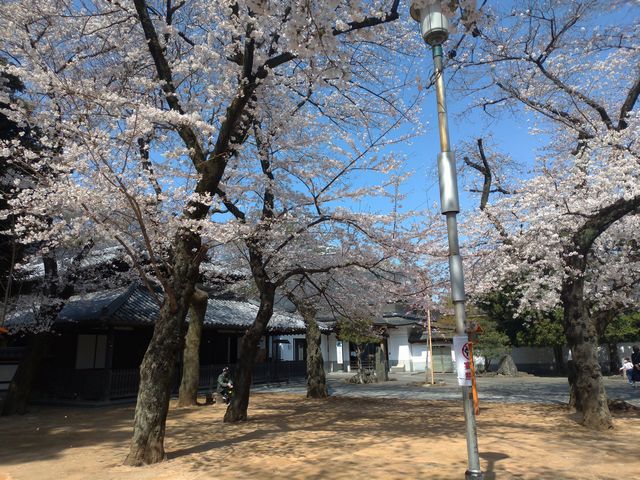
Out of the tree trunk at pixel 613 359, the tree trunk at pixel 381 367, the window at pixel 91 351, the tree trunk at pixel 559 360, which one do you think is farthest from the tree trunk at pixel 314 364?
the tree trunk at pixel 613 359

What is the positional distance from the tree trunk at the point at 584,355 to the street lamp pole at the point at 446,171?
616cm

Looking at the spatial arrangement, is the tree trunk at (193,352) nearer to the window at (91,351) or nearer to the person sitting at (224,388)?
the person sitting at (224,388)

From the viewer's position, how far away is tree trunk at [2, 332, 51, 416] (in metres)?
13.6

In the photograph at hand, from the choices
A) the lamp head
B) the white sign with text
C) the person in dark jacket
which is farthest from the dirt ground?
the person in dark jacket

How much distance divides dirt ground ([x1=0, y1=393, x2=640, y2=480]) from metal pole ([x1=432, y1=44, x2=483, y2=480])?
1.34m

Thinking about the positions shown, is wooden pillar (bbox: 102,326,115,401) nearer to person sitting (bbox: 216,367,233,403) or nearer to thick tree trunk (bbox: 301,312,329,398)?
person sitting (bbox: 216,367,233,403)

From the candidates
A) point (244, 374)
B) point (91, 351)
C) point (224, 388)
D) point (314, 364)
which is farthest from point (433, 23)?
point (91, 351)

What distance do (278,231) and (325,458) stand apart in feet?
17.9

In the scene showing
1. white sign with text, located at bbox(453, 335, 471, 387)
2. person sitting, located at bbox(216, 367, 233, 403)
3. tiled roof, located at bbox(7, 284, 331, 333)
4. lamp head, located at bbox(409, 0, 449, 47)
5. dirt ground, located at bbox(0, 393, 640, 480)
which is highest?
lamp head, located at bbox(409, 0, 449, 47)

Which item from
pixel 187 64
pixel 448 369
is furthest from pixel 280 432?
pixel 448 369

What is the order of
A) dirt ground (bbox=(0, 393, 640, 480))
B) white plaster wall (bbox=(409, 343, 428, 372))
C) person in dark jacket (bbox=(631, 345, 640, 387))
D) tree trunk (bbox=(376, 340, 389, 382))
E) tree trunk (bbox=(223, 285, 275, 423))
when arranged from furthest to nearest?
white plaster wall (bbox=(409, 343, 428, 372)), tree trunk (bbox=(376, 340, 389, 382)), person in dark jacket (bbox=(631, 345, 640, 387)), tree trunk (bbox=(223, 285, 275, 423)), dirt ground (bbox=(0, 393, 640, 480))

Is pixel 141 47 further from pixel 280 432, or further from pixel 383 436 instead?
pixel 383 436

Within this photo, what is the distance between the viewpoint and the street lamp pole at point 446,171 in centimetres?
539

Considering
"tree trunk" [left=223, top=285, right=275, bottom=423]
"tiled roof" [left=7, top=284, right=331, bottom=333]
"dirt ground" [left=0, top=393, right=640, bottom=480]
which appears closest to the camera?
"dirt ground" [left=0, top=393, right=640, bottom=480]
